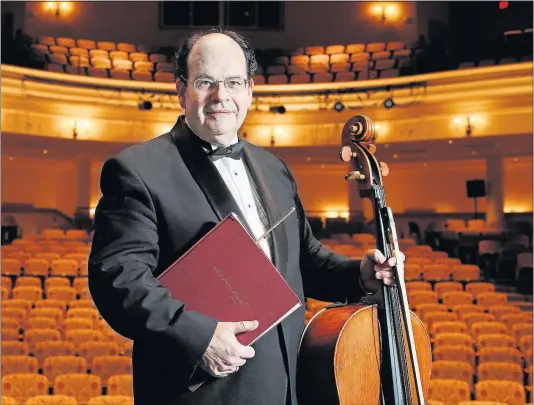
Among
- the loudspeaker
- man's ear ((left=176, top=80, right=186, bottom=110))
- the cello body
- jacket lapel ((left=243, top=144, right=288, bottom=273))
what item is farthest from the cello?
the loudspeaker

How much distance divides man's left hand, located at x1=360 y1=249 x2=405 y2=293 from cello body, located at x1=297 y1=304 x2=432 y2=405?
56 millimetres

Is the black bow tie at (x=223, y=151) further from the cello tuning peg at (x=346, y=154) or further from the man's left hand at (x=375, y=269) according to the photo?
the man's left hand at (x=375, y=269)

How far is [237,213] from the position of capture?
60.7 inches

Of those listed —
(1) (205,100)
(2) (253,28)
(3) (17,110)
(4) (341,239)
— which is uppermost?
Answer: (2) (253,28)

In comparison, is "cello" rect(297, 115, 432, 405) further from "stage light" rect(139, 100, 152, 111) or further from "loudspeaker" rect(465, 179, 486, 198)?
"loudspeaker" rect(465, 179, 486, 198)

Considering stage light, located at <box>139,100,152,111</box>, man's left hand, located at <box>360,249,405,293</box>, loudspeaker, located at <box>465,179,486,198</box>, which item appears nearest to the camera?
man's left hand, located at <box>360,249,405,293</box>

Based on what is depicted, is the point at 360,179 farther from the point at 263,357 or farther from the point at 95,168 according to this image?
the point at 95,168

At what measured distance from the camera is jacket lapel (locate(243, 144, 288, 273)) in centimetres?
160

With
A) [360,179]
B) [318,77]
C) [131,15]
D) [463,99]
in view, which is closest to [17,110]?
[131,15]

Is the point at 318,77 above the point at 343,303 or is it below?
above

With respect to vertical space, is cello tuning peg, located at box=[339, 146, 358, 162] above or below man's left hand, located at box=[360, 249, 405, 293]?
above

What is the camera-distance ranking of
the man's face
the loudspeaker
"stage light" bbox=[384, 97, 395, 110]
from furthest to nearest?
the loudspeaker
"stage light" bbox=[384, 97, 395, 110]
the man's face

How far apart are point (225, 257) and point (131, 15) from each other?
1914 centimetres

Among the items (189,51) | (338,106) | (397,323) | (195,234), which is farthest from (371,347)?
(338,106)
